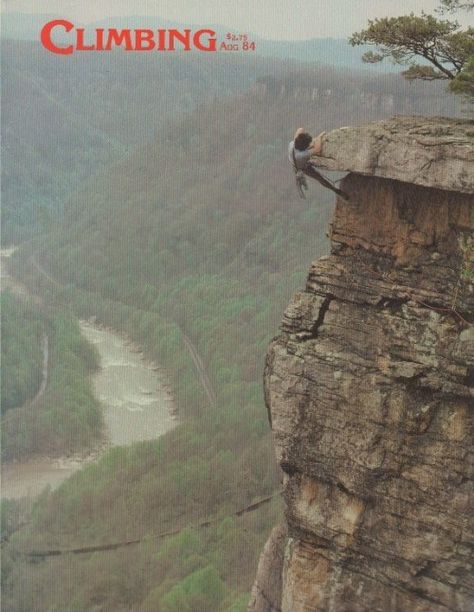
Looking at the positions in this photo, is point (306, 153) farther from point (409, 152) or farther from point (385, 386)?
point (385, 386)

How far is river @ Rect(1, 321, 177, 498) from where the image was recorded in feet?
121

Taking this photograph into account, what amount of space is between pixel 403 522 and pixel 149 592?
16.5 m

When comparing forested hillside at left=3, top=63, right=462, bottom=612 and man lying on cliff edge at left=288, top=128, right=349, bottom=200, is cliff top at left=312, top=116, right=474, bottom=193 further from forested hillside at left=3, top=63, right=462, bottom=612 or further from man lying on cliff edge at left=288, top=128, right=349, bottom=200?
forested hillside at left=3, top=63, right=462, bottom=612

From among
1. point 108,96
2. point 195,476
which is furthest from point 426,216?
point 108,96

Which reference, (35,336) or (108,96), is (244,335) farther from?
(108,96)

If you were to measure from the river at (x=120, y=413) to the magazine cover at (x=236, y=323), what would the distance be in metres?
0.16

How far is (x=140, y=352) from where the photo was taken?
47.3 metres

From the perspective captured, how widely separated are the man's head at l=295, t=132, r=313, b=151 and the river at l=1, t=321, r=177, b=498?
28505 millimetres

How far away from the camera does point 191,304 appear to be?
5169 centimetres

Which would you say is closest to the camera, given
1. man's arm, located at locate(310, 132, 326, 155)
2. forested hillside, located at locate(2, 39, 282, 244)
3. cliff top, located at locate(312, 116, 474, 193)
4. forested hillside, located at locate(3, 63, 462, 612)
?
cliff top, located at locate(312, 116, 474, 193)

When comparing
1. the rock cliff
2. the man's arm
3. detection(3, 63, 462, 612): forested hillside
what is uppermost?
the man's arm

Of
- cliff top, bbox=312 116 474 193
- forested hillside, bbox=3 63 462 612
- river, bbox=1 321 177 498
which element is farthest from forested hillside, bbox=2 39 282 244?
cliff top, bbox=312 116 474 193

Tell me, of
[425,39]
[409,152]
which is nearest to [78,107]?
[425,39]

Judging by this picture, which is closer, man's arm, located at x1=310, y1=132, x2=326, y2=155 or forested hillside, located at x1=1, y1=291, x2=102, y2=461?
man's arm, located at x1=310, y1=132, x2=326, y2=155
